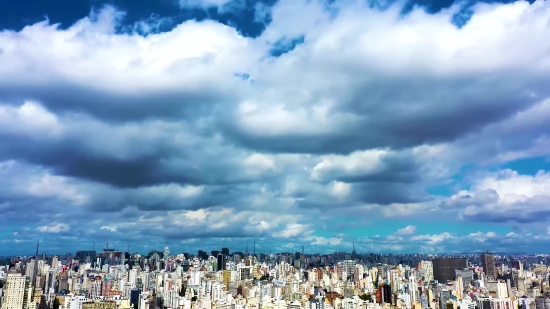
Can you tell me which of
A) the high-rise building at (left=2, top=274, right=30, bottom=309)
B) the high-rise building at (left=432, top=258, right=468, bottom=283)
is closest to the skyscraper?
the high-rise building at (left=432, top=258, right=468, bottom=283)

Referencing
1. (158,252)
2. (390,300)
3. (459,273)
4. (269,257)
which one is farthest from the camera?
(269,257)

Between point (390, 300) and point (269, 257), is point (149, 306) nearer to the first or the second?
point (390, 300)

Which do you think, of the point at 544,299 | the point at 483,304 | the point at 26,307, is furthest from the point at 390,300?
the point at 26,307

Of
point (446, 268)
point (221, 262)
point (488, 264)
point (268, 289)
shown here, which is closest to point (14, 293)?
point (268, 289)

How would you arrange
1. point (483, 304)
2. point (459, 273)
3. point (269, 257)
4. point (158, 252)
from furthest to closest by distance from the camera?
point (269, 257)
point (158, 252)
point (459, 273)
point (483, 304)

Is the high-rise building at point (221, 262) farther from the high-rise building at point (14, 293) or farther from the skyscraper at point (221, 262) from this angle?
the high-rise building at point (14, 293)

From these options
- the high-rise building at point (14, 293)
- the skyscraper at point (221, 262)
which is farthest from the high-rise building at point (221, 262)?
the high-rise building at point (14, 293)

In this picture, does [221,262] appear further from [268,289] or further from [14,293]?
[14,293]
